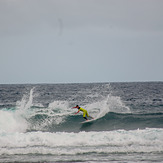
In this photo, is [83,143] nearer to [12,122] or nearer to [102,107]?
[12,122]

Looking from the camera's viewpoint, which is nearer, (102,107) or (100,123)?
(100,123)

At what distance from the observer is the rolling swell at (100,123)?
19156 millimetres

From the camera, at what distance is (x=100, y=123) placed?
66.5 ft

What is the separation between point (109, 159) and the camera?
34.6ft

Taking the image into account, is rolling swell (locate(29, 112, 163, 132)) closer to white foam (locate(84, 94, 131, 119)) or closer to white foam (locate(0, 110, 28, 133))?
white foam (locate(84, 94, 131, 119))

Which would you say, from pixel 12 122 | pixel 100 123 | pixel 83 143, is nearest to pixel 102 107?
pixel 100 123

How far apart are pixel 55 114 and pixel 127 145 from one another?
39.1 feet

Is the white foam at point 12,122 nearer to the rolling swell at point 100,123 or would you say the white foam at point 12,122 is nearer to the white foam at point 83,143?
the rolling swell at point 100,123

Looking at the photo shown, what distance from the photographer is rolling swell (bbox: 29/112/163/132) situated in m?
19.2

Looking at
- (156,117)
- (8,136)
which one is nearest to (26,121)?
(8,136)

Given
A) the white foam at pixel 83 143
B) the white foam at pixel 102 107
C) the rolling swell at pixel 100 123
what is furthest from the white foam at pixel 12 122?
the white foam at pixel 102 107

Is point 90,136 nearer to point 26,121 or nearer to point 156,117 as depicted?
point 26,121

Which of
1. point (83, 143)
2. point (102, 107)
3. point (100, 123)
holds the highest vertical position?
point (102, 107)

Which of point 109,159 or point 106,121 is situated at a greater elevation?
point 106,121
